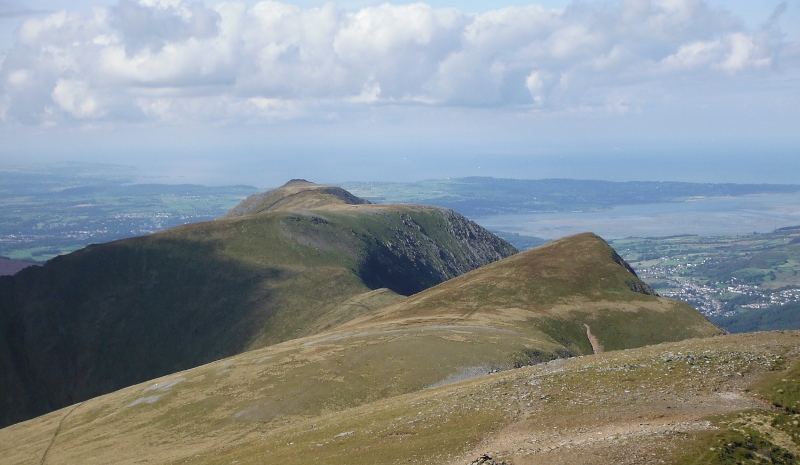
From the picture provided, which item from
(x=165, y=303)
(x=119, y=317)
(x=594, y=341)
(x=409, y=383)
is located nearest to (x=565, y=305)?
(x=594, y=341)

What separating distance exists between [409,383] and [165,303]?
109 meters

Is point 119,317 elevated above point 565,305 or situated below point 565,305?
below

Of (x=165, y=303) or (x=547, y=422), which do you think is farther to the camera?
(x=165, y=303)

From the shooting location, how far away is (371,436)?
45469 millimetres

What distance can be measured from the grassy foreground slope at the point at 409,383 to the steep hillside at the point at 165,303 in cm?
4297

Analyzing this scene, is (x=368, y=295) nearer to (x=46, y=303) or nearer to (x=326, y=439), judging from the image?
(x=46, y=303)

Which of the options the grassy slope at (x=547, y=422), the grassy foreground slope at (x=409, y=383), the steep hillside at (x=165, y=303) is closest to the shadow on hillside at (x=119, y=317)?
the steep hillside at (x=165, y=303)

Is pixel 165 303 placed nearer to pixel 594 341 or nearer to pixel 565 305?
pixel 565 305

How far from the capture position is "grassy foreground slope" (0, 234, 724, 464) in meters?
45.1

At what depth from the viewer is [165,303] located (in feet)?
527

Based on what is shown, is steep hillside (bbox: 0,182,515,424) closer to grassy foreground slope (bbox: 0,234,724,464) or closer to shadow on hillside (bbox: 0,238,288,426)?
shadow on hillside (bbox: 0,238,288,426)

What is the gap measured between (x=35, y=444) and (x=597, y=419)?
7107 centimetres

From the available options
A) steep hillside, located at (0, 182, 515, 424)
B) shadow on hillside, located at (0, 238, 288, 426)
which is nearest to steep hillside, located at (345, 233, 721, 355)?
steep hillside, located at (0, 182, 515, 424)

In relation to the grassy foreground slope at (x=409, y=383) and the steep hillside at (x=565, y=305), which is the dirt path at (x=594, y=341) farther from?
the steep hillside at (x=565, y=305)
